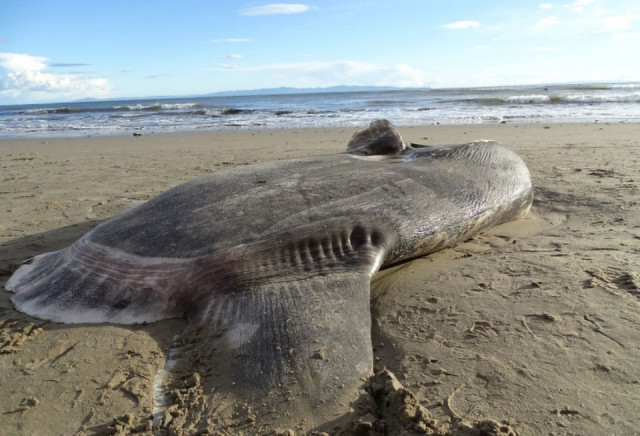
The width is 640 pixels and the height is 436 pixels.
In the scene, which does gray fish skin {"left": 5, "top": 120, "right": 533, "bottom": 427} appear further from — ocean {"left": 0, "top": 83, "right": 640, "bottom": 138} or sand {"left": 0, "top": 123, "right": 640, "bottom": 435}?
ocean {"left": 0, "top": 83, "right": 640, "bottom": 138}

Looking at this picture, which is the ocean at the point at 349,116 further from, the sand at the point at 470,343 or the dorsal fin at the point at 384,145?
the sand at the point at 470,343

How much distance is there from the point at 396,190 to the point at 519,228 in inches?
58.5

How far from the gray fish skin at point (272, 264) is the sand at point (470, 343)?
0.15 metres

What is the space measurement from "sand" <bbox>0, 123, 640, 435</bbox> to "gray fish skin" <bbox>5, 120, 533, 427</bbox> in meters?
0.15

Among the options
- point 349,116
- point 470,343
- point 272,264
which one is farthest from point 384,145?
point 349,116

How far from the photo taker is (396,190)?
11.3 ft

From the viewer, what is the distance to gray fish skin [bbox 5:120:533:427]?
2.25m

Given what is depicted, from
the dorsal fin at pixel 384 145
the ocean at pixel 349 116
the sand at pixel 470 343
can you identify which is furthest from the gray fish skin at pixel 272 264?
the ocean at pixel 349 116

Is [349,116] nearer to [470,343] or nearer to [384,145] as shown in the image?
[384,145]

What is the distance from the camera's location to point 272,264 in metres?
2.84

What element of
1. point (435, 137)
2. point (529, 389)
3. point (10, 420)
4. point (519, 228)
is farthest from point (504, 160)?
point (435, 137)

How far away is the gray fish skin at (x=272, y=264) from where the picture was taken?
225 cm

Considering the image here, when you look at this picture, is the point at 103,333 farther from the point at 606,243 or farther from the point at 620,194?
the point at 620,194

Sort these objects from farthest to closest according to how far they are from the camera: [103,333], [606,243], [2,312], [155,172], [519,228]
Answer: [155,172], [519,228], [606,243], [2,312], [103,333]
